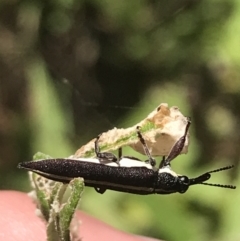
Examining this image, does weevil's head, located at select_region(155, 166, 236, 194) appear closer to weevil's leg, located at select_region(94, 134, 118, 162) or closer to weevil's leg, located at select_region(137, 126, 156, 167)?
weevil's leg, located at select_region(137, 126, 156, 167)

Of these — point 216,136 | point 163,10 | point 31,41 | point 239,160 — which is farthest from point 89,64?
point 239,160

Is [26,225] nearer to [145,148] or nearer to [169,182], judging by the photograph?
[169,182]

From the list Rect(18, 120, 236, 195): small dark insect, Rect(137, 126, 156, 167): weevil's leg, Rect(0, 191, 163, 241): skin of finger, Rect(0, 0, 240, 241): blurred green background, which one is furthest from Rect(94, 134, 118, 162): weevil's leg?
Rect(0, 0, 240, 241): blurred green background

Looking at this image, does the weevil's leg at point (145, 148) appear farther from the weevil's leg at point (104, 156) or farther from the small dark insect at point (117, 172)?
the weevil's leg at point (104, 156)

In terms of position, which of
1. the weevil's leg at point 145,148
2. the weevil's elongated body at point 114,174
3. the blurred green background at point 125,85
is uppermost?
the blurred green background at point 125,85

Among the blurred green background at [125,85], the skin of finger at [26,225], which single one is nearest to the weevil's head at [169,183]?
the skin of finger at [26,225]

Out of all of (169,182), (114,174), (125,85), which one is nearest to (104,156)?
(114,174)
